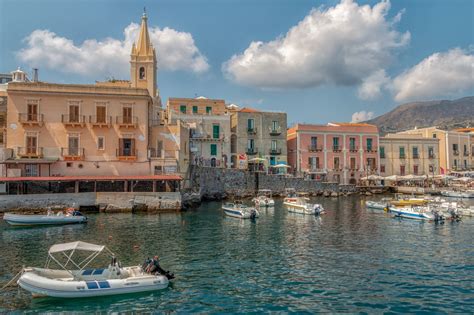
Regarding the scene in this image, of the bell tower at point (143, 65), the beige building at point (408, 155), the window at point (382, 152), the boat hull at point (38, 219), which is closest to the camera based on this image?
the boat hull at point (38, 219)

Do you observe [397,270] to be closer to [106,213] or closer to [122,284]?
[122,284]

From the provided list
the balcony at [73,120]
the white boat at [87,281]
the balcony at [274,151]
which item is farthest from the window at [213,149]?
the white boat at [87,281]

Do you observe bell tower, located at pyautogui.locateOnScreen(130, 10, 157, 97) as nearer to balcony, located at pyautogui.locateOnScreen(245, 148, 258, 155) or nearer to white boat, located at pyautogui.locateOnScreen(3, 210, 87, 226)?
balcony, located at pyautogui.locateOnScreen(245, 148, 258, 155)

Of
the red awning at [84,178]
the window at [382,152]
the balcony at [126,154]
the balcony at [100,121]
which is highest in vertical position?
the balcony at [100,121]

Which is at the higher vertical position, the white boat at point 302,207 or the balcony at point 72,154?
the balcony at point 72,154

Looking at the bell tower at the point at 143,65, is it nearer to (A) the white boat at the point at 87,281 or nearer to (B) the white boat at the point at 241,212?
(B) the white boat at the point at 241,212

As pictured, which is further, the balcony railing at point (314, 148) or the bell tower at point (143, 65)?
the balcony railing at point (314, 148)

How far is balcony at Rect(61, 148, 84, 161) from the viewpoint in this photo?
43312 mm

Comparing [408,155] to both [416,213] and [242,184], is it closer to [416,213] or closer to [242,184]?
[242,184]

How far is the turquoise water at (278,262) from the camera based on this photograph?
595 inches

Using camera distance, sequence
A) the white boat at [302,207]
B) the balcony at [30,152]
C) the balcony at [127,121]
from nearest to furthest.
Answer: the white boat at [302,207] < the balcony at [30,152] < the balcony at [127,121]

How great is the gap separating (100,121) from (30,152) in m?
8.01

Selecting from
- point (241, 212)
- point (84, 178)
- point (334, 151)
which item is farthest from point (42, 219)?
point (334, 151)

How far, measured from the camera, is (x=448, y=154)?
75.9m
